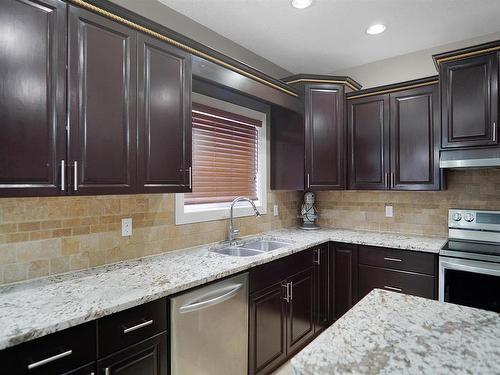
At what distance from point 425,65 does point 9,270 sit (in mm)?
3678

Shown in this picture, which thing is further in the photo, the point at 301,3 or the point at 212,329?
the point at 301,3

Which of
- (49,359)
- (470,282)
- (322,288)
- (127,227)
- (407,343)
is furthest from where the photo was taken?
(322,288)

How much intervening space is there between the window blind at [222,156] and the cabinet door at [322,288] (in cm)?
88

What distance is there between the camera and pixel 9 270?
Result: 58.6 inches

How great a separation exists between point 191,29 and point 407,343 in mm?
2518

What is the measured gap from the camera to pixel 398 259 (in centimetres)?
261

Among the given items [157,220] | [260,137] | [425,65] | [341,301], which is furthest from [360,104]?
[157,220]

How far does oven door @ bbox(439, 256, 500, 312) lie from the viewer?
2.10 m

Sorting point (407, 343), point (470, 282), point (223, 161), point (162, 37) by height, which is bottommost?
point (470, 282)

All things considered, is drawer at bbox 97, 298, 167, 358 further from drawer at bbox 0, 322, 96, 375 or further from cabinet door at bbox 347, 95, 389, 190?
cabinet door at bbox 347, 95, 389, 190

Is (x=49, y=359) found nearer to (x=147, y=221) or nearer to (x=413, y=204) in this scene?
(x=147, y=221)

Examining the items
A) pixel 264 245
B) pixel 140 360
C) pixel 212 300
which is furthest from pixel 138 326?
pixel 264 245

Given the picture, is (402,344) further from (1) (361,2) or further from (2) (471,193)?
(2) (471,193)

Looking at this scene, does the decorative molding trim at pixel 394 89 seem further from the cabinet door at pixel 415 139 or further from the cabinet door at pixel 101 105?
the cabinet door at pixel 101 105
